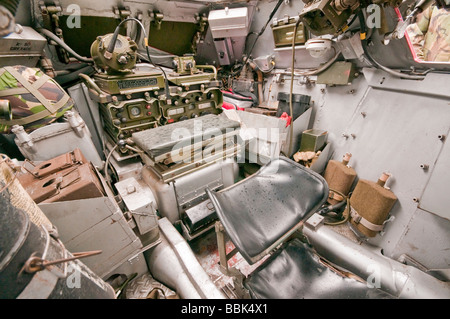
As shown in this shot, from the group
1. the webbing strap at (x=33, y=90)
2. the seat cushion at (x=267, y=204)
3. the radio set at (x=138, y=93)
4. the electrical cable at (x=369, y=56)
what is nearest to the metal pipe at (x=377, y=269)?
the seat cushion at (x=267, y=204)

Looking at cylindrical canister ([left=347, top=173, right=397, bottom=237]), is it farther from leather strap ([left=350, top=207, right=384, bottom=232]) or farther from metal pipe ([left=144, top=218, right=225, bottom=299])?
metal pipe ([left=144, top=218, right=225, bottom=299])

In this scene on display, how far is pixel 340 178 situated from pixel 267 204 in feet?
4.54

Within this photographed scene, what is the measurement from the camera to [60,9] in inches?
90.0

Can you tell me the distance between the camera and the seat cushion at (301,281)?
3.37ft

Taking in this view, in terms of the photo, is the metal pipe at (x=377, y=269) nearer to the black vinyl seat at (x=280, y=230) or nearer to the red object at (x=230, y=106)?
the black vinyl seat at (x=280, y=230)

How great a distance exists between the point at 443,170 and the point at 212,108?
2604mm

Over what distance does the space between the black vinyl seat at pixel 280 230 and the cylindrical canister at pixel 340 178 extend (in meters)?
1.06

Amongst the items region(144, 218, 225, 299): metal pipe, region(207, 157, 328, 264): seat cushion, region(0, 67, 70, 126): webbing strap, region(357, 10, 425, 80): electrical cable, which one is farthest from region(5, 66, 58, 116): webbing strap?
region(357, 10, 425, 80): electrical cable

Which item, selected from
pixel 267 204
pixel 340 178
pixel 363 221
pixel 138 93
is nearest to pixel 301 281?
pixel 267 204

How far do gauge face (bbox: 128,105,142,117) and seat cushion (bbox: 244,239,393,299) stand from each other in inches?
85.3

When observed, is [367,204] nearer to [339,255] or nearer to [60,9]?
[339,255]

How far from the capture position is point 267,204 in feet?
3.80

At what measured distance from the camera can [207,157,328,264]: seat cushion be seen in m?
0.96
